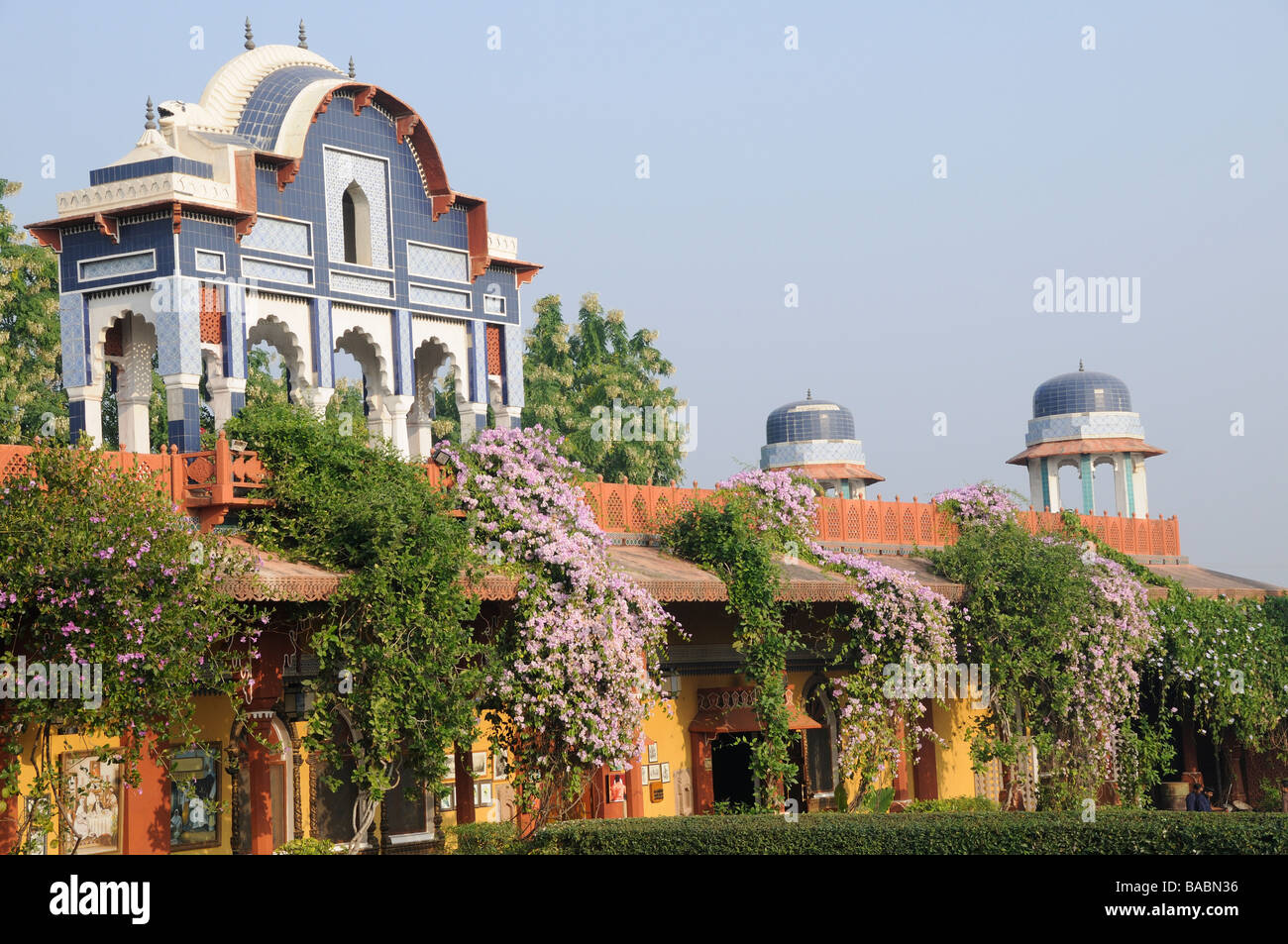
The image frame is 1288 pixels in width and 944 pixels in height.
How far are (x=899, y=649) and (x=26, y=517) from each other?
11.3 metres

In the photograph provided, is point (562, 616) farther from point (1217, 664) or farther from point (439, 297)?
point (1217, 664)

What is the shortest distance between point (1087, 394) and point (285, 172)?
21.4m

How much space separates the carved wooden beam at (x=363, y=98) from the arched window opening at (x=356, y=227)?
94 centimetres

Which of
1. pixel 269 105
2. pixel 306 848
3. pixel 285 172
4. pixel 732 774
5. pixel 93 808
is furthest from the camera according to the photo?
pixel 732 774

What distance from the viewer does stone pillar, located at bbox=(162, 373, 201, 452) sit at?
18203 millimetres

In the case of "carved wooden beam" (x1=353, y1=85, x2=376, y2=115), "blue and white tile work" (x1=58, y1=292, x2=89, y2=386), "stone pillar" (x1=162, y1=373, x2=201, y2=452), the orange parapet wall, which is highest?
"carved wooden beam" (x1=353, y1=85, x2=376, y2=115)

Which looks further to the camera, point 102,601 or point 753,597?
point 753,597

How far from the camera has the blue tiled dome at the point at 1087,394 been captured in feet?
116

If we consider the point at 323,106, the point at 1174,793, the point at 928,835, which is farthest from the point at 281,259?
the point at 1174,793

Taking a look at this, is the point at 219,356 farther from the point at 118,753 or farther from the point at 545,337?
the point at 545,337

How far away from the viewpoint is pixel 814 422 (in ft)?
142

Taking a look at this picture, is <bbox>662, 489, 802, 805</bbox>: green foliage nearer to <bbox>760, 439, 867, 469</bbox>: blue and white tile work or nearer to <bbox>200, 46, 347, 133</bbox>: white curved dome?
<bbox>200, 46, 347, 133</bbox>: white curved dome

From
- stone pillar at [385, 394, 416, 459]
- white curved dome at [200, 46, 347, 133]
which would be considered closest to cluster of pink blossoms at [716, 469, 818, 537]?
stone pillar at [385, 394, 416, 459]

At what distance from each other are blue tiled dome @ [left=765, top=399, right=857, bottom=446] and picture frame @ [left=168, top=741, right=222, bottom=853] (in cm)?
2782
